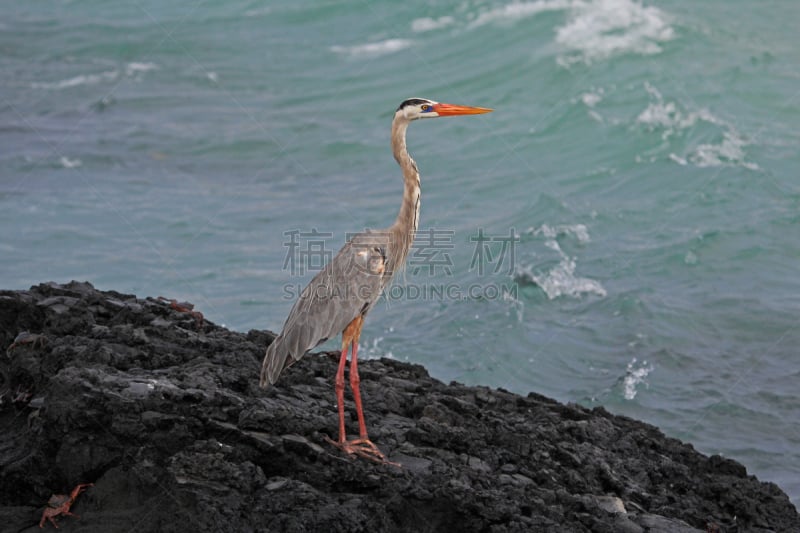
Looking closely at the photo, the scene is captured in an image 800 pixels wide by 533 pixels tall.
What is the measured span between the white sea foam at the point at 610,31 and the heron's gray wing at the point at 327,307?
15541mm

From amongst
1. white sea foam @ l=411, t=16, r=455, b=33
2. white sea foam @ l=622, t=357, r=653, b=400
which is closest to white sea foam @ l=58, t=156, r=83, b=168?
white sea foam @ l=411, t=16, r=455, b=33

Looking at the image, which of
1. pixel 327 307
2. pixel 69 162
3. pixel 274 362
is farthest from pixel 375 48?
pixel 274 362

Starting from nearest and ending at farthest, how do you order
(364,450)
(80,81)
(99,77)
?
(364,450), (80,81), (99,77)

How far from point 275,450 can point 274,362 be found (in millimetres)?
972

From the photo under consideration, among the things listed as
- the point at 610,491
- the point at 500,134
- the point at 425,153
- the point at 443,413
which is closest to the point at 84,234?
the point at 425,153

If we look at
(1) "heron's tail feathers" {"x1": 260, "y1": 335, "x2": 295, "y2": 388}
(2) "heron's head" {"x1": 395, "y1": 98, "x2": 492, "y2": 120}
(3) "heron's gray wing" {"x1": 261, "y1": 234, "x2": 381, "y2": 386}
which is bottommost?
(1) "heron's tail feathers" {"x1": 260, "y1": 335, "x2": 295, "y2": 388}

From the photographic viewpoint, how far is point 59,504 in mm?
5988

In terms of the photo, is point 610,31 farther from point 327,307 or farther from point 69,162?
point 327,307

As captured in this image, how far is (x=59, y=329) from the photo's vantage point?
25.5 ft

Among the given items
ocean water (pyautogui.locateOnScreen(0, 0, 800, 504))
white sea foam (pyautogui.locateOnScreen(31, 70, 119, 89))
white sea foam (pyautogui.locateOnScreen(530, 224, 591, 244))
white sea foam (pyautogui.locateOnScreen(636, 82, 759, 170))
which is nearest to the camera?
ocean water (pyautogui.locateOnScreen(0, 0, 800, 504))

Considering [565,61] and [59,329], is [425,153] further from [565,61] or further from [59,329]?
[59,329]

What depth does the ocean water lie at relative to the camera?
12352mm

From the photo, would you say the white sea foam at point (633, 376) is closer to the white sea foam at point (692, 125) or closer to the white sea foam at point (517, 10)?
the white sea foam at point (692, 125)

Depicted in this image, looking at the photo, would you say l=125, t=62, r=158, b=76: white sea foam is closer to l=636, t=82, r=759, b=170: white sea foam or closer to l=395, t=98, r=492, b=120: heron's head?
l=636, t=82, r=759, b=170: white sea foam
